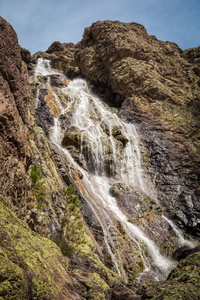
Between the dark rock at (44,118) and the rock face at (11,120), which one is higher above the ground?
the dark rock at (44,118)

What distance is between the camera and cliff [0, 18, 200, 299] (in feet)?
15.3

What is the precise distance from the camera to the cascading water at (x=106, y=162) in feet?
44.2

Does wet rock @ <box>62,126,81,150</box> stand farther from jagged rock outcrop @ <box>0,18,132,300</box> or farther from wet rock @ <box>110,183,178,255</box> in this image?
jagged rock outcrop @ <box>0,18,132,300</box>

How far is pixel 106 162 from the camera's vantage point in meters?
23.8

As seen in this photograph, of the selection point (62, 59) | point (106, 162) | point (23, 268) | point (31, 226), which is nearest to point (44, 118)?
point (106, 162)

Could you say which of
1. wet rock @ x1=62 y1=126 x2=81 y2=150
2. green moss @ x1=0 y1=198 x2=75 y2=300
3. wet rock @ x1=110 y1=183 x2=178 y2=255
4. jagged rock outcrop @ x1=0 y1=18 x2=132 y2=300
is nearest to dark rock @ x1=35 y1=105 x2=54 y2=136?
wet rock @ x1=62 y1=126 x2=81 y2=150

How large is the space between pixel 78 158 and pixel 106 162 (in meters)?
4.71

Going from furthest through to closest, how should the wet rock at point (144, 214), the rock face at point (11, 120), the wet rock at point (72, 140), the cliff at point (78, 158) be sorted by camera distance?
the wet rock at point (72, 140) < the wet rock at point (144, 214) < the rock face at point (11, 120) < the cliff at point (78, 158)

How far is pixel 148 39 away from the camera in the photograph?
47.5 m

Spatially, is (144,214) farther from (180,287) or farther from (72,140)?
(180,287)

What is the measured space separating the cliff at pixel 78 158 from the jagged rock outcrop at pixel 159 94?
147 millimetres

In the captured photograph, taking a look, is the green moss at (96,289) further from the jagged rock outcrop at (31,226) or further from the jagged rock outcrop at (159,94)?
the jagged rock outcrop at (159,94)

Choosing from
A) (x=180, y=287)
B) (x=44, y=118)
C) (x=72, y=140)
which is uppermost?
(x=44, y=118)

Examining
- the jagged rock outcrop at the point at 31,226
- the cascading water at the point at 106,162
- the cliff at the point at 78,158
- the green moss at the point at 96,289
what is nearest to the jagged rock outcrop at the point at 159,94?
the cliff at the point at 78,158
